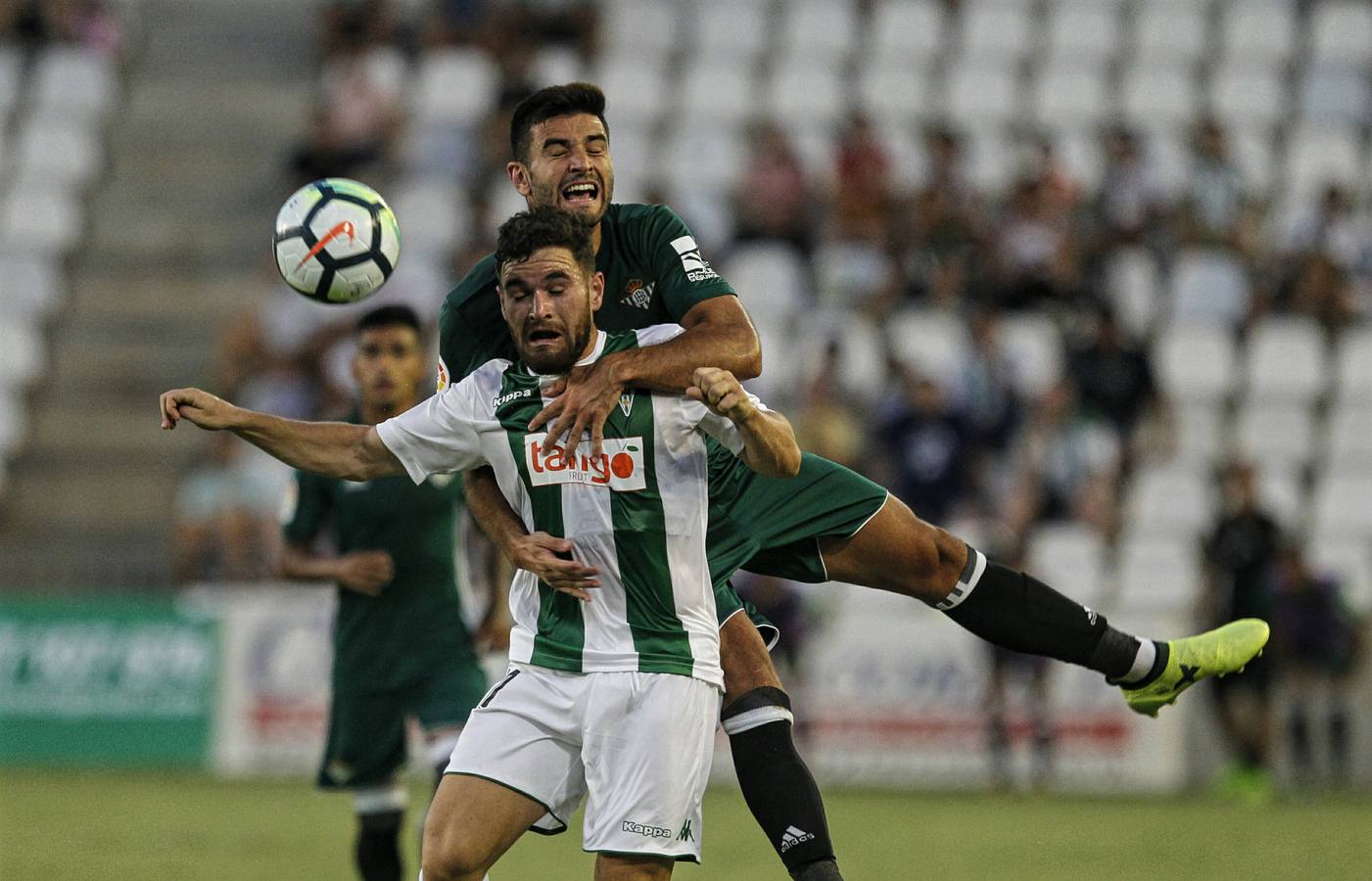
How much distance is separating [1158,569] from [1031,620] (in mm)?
8935

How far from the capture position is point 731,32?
2047cm

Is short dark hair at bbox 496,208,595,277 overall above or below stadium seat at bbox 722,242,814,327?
below

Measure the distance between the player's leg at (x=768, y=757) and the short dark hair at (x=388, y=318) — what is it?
2.48m

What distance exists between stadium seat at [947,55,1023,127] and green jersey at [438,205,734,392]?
13.2 m

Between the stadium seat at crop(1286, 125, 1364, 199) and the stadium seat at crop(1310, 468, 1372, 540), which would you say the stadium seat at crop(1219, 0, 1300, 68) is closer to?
the stadium seat at crop(1286, 125, 1364, 199)

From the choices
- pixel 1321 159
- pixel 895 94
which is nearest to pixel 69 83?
pixel 895 94

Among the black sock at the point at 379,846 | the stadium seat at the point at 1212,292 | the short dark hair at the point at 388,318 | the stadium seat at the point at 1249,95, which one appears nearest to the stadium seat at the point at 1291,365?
the stadium seat at the point at 1212,292

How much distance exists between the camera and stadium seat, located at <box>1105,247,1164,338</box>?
16.8 metres

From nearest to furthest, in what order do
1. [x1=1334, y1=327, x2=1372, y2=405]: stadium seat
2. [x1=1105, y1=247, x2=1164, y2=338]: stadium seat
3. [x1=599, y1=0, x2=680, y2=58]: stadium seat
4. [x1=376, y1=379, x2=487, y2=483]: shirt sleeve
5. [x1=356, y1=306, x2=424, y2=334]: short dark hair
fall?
[x1=376, y1=379, x2=487, y2=483]: shirt sleeve → [x1=356, y1=306, x2=424, y2=334]: short dark hair → [x1=1334, y1=327, x2=1372, y2=405]: stadium seat → [x1=1105, y1=247, x2=1164, y2=338]: stadium seat → [x1=599, y1=0, x2=680, y2=58]: stadium seat

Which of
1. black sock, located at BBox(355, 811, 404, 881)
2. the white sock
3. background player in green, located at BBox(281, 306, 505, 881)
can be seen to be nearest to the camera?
the white sock

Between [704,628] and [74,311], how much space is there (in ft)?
48.6

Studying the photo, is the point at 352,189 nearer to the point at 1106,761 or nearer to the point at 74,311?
the point at 1106,761

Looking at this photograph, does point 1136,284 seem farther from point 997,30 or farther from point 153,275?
point 153,275

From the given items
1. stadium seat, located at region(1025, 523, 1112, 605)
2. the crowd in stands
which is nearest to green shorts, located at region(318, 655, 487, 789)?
the crowd in stands
